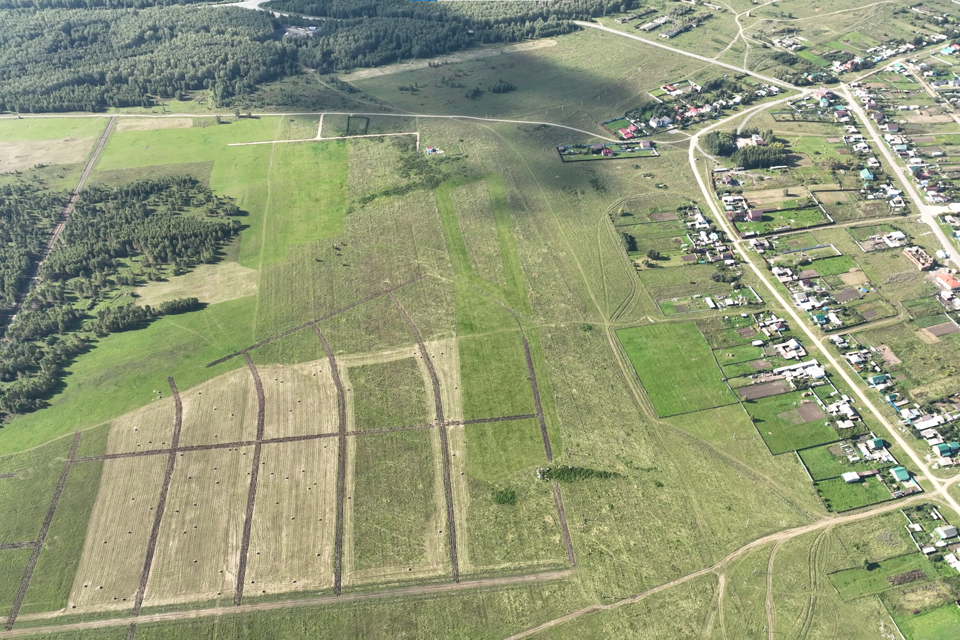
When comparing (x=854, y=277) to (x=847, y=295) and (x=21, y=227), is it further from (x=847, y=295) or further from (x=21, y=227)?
(x=21, y=227)

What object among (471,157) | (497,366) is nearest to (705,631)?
(497,366)

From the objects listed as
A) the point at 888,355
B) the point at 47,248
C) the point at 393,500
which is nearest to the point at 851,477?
the point at 888,355

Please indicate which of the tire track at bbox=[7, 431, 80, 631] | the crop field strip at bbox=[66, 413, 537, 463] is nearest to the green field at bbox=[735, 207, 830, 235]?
the crop field strip at bbox=[66, 413, 537, 463]

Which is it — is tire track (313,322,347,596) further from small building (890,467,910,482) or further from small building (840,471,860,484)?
small building (890,467,910,482)

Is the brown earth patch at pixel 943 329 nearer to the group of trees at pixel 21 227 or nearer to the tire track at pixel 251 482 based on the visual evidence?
the tire track at pixel 251 482

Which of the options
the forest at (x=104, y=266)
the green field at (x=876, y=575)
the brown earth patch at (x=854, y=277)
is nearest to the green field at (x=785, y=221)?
the brown earth patch at (x=854, y=277)

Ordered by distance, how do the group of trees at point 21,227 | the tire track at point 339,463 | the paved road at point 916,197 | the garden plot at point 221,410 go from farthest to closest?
the paved road at point 916,197 < the group of trees at point 21,227 < the garden plot at point 221,410 < the tire track at point 339,463

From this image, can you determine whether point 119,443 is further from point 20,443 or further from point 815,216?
point 815,216
